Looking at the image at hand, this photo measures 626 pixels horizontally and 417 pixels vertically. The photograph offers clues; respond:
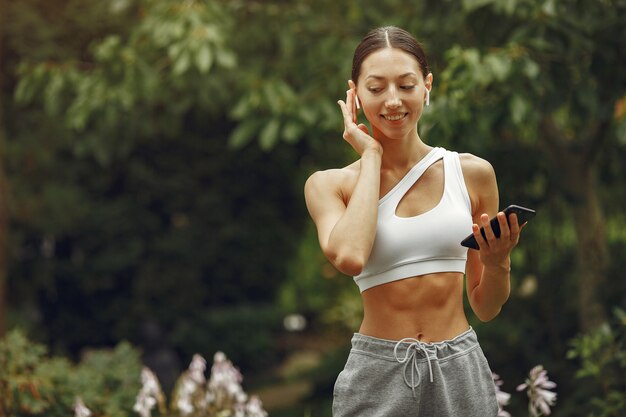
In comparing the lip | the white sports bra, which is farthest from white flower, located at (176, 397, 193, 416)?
the lip

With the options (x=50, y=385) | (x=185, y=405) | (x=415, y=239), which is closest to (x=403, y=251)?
(x=415, y=239)

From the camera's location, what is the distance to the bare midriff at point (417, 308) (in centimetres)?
282

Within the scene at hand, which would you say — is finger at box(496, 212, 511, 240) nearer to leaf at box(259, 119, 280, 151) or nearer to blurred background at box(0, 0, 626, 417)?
blurred background at box(0, 0, 626, 417)

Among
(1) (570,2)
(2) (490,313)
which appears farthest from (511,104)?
(2) (490,313)

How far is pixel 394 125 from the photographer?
2.85 meters

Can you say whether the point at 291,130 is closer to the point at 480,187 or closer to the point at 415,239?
the point at 480,187

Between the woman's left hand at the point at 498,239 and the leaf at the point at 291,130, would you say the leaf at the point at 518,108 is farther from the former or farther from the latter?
the woman's left hand at the point at 498,239

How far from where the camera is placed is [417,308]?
2834 millimetres

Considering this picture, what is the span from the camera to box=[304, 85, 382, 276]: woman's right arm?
8.75 ft

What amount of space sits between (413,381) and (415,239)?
38 centimetres

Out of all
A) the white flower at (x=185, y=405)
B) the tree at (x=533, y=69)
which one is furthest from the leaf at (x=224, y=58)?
the white flower at (x=185, y=405)

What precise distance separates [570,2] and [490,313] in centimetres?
301

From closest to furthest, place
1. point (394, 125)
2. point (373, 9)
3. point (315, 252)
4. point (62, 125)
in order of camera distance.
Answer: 1. point (394, 125)
2. point (373, 9)
3. point (62, 125)
4. point (315, 252)

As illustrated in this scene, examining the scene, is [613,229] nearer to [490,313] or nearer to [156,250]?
[156,250]
